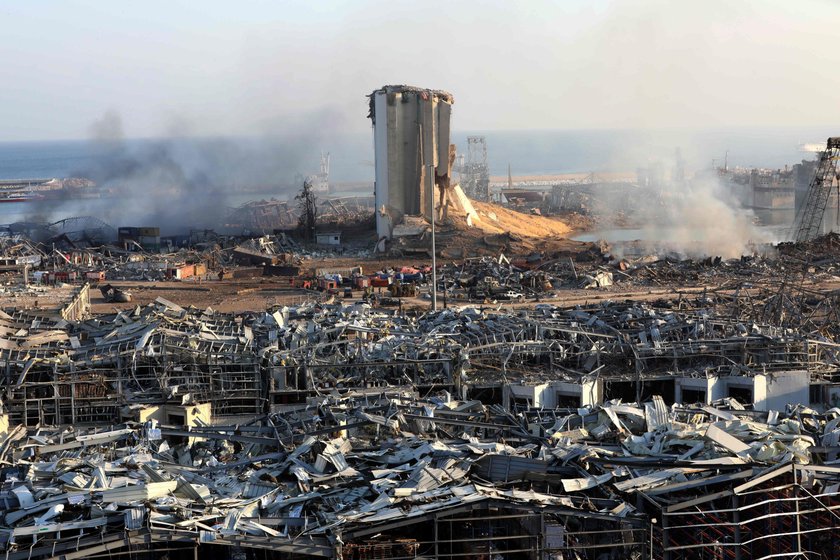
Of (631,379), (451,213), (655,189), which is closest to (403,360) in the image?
(631,379)

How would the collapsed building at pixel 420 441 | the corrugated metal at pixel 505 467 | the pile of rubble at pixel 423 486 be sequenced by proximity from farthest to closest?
the corrugated metal at pixel 505 467
the collapsed building at pixel 420 441
the pile of rubble at pixel 423 486

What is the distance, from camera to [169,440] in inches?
541

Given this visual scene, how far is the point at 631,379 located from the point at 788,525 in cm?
730

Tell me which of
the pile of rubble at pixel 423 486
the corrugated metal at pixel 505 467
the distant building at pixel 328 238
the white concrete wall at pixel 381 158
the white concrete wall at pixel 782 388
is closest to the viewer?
the pile of rubble at pixel 423 486

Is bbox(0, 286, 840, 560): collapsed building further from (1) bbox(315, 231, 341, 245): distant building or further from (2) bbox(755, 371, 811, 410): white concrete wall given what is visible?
(1) bbox(315, 231, 341, 245): distant building

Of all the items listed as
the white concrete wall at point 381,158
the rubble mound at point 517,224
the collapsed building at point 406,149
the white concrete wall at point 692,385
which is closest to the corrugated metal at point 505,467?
the white concrete wall at point 692,385

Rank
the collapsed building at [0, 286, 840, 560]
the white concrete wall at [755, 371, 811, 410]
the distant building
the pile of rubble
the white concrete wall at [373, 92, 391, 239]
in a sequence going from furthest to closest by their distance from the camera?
the distant building
the white concrete wall at [373, 92, 391, 239]
the white concrete wall at [755, 371, 811, 410]
the collapsed building at [0, 286, 840, 560]
the pile of rubble

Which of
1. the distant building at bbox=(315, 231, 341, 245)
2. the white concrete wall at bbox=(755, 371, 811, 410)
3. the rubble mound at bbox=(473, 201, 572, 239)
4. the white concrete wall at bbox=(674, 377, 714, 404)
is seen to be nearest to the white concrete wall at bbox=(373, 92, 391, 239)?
the distant building at bbox=(315, 231, 341, 245)

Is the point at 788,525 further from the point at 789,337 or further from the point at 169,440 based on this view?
the point at 789,337

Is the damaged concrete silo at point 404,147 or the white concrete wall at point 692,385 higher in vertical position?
the damaged concrete silo at point 404,147

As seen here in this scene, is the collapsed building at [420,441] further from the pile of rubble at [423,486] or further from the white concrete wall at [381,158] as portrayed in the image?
the white concrete wall at [381,158]

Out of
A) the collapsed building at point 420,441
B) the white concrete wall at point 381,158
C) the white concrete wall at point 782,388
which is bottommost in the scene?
the white concrete wall at point 782,388

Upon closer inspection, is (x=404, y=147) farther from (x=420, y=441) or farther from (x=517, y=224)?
(x=420, y=441)

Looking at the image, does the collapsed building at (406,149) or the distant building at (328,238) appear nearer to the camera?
the collapsed building at (406,149)
